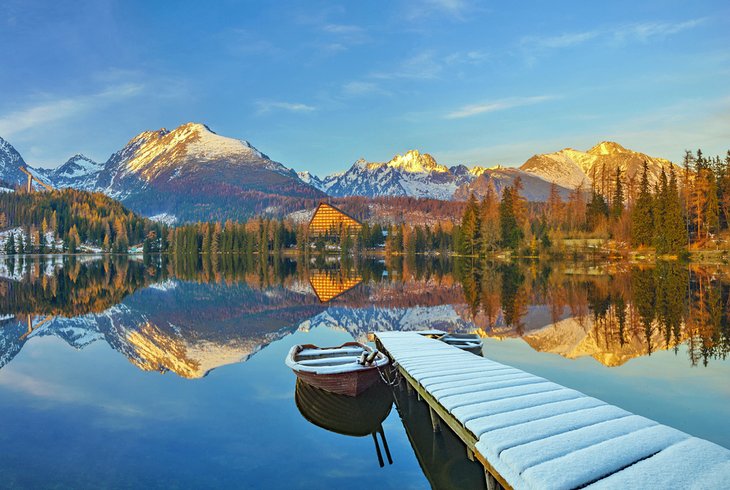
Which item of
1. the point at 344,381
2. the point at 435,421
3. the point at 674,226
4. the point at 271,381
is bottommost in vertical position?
the point at 271,381

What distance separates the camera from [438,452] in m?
12.2

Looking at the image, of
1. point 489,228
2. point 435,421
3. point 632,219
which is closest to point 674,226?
point 632,219

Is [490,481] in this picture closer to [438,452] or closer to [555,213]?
[438,452]

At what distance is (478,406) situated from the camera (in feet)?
33.7

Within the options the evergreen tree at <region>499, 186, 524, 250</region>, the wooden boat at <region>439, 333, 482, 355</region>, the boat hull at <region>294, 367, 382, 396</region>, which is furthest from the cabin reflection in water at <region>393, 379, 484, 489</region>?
the evergreen tree at <region>499, 186, 524, 250</region>

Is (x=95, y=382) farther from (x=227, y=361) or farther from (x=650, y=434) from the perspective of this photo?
(x=650, y=434)

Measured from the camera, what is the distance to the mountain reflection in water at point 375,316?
23594 millimetres

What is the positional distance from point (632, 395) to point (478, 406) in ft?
28.1

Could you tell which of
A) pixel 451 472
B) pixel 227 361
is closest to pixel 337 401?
pixel 451 472

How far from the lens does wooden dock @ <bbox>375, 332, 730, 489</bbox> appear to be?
6.98 m

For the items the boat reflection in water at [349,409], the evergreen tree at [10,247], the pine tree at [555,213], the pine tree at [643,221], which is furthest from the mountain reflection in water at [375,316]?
the evergreen tree at [10,247]

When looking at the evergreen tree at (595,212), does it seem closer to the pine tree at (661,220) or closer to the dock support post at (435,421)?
the pine tree at (661,220)

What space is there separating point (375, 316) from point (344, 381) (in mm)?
22189

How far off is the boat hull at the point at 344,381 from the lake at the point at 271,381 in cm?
57
